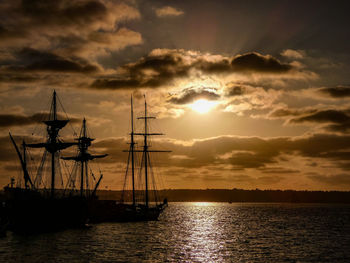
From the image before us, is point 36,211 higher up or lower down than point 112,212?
higher up

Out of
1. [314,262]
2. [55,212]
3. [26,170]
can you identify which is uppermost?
[26,170]

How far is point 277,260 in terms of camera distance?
54656 mm

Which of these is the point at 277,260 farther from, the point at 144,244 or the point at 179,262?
the point at 144,244

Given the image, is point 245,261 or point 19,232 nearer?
point 245,261

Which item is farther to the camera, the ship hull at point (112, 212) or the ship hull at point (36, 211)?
the ship hull at point (112, 212)

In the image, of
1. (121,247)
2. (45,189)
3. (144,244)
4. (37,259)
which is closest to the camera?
(37,259)

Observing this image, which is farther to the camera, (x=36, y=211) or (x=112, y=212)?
(x=112, y=212)

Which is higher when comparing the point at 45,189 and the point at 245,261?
the point at 45,189

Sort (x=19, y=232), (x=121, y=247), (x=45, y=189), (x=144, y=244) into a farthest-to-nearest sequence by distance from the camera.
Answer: (x=45, y=189), (x=19, y=232), (x=144, y=244), (x=121, y=247)

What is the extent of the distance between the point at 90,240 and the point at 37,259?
21.0 metres

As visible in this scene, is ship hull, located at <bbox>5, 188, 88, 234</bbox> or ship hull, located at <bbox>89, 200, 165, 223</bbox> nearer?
ship hull, located at <bbox>5, 188, 88, 234</bbox>

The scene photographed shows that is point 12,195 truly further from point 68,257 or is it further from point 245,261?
point 245,261

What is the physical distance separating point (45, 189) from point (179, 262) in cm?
4431

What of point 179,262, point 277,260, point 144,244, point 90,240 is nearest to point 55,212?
point 90,240
